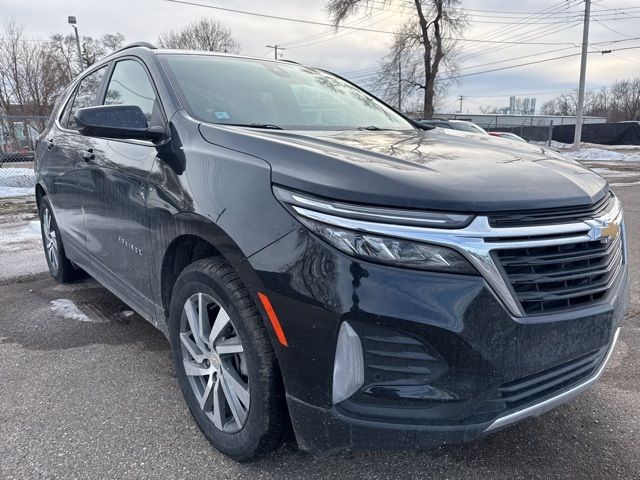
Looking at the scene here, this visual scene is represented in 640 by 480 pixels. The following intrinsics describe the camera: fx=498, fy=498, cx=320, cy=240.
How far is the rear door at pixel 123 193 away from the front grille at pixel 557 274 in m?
1.71

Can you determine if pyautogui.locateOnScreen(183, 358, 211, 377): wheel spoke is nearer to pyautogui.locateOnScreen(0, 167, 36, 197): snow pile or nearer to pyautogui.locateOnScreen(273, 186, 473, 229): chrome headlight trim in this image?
pyautogui.locateOnScreen(273, 186, 473, 229): chrome headlight trim

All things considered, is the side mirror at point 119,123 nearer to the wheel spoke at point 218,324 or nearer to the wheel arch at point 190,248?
the wheel arch at point 190,248

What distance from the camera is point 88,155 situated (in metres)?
3.16

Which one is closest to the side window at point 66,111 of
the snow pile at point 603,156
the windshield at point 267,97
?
the windshield at point 267,97

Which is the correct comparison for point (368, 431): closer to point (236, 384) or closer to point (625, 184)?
point (236, 384)

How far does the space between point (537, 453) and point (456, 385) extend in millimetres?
931

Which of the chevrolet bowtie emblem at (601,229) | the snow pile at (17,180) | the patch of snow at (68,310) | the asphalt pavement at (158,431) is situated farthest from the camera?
the snow pile at (17,180)

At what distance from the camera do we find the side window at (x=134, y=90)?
2.57m

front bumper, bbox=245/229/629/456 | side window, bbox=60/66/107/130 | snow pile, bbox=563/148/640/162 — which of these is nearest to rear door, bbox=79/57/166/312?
side window, bbox=60/66/107/130

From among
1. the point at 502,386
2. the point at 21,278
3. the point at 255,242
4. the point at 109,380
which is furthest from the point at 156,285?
the point at 21,278

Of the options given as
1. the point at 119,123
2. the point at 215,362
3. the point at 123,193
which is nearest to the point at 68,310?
the point at 123,193

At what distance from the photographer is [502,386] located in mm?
1606

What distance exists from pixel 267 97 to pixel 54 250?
2.77 metres

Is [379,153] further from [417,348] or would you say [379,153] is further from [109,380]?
[109,380]
